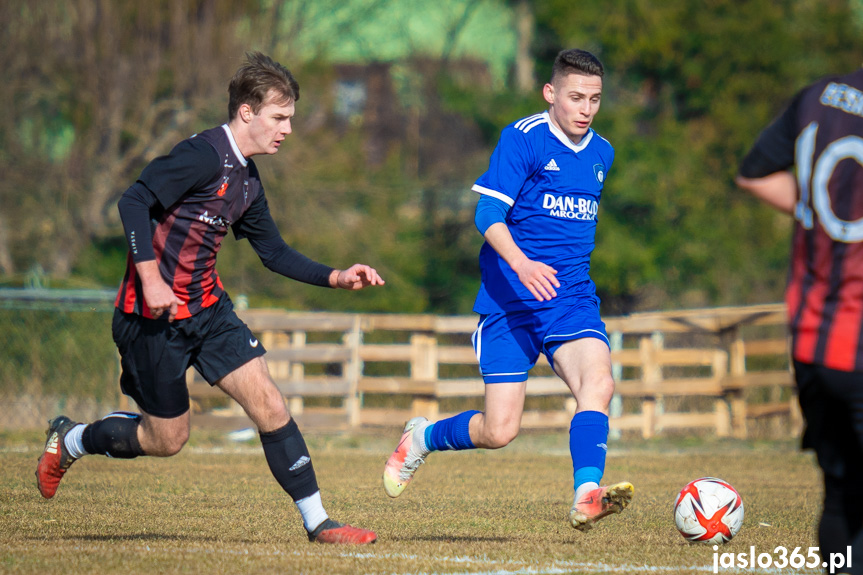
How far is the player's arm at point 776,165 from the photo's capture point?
342 centimetres

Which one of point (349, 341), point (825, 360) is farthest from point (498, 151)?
point (349, 341)

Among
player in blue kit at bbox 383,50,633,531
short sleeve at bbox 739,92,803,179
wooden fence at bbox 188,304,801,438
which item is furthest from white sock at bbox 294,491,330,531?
wooden fence at bbox 188,304,801,438

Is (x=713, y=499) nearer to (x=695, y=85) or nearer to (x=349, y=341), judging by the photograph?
(x=349, y=341)

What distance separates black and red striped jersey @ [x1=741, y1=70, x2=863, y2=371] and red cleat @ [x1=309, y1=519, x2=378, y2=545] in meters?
2.33

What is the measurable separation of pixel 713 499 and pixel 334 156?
55.7 ft

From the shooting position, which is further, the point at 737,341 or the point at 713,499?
the point at 737,341

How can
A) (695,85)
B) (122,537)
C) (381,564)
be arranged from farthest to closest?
(695,85)
(122,537)
(381,564)

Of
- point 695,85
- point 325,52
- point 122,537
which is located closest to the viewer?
point 122,537

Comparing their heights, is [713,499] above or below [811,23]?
below

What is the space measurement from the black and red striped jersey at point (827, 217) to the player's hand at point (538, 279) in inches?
56.9

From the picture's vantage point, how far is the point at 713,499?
17.0ft

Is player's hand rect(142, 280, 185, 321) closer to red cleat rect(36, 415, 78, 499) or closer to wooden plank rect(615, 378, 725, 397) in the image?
red cleat rect(36, 415, 78, 499)

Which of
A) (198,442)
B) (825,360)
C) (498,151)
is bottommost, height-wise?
(198,442)

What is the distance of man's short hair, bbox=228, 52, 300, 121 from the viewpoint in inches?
195
